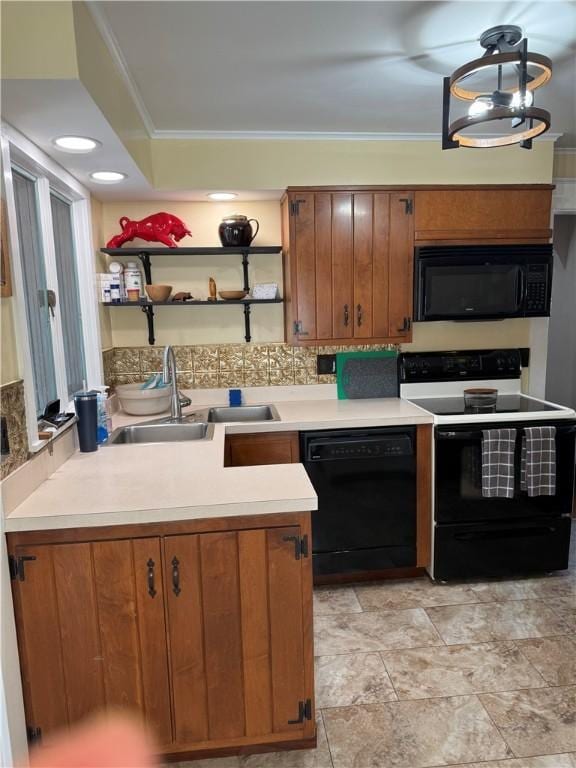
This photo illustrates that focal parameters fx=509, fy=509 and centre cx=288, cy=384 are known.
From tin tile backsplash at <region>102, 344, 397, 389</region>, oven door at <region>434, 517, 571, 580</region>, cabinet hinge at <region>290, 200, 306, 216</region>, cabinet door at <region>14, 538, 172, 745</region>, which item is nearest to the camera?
cabinet door at <region>14, 538, 172, 745</region>

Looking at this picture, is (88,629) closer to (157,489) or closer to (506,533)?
(157,489)

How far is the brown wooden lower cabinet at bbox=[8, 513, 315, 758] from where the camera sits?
1536mm

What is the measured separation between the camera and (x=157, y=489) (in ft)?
5.48

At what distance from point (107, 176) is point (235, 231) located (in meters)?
0.75

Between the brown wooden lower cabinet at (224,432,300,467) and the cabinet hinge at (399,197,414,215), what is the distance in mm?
1395

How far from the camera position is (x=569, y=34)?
184 cm

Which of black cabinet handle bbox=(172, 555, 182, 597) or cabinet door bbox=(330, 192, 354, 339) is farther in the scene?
cabinet door bbox=(330, 192, 354, 339)

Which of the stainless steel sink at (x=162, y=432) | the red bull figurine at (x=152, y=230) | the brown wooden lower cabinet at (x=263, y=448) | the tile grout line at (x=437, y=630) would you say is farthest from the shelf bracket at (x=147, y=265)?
the tile grout line at (x=437, y=630)

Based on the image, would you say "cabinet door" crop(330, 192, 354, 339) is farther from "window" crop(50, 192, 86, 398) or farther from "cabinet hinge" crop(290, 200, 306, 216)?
"window" crop(50, 192, 86, 398)

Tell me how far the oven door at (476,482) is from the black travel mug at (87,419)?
1.66 metres

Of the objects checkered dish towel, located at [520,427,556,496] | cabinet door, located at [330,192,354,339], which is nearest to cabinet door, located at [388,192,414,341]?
cabinet door, located at [330,192,354,339]

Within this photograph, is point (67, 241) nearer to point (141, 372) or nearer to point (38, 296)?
point (38, 296)

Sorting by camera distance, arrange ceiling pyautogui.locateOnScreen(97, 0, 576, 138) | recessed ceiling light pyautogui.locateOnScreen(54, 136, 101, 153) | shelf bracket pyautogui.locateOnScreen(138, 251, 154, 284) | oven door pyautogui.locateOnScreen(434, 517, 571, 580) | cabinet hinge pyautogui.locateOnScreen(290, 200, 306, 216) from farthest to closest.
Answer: shelf bracket pyautogui.locateOnScreen(138, 251, 154, 284)
cabinet hinge pyautogui.locateOnScreen(290, 200, 306, 216)
oven door pyautogui.locateOnScreen(434, 517, 571, 580)
recessed ceiling light pyautogui.locateOnScreen(54, 136, 101, 153)
ceiling pyautogui.locateOnScreen(97, 0, 576, 138)

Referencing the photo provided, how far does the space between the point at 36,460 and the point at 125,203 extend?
1.89m
